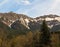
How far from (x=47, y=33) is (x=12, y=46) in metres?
53.5

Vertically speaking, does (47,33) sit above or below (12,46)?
above

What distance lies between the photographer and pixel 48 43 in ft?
213

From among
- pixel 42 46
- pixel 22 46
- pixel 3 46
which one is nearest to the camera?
pixel 42 46

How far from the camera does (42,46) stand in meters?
64.2

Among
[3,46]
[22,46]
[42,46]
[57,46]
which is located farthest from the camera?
[3,46]

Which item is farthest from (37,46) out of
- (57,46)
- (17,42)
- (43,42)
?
(17,42)

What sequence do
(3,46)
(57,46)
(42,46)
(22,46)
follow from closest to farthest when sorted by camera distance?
1. (42,46)
2. (57,46)
3. (22,46)
4. (3,46)

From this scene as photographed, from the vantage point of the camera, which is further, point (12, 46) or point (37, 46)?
point (12, 46)

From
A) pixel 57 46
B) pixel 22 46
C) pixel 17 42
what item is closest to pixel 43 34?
pixel 57 46

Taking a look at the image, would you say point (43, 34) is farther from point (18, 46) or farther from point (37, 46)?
point (18, 46)

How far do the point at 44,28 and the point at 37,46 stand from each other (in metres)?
5.22

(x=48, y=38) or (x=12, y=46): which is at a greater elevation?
(x=48, y=38)

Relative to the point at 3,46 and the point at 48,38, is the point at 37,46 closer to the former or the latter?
the point at 48,38

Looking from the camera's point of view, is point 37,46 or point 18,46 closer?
point 37,46
